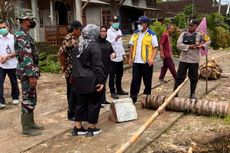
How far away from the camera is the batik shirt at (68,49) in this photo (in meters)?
5.87

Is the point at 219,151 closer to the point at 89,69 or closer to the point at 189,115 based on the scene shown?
the point at 189,115

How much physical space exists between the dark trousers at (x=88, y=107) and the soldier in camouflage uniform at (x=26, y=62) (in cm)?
75

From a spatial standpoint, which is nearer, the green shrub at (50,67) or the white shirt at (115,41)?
the white shirt at (115,41)

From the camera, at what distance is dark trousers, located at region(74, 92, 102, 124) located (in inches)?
213

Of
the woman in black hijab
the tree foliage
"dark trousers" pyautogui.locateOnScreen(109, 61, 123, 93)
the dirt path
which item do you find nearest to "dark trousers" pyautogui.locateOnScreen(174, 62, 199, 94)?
the dirt path

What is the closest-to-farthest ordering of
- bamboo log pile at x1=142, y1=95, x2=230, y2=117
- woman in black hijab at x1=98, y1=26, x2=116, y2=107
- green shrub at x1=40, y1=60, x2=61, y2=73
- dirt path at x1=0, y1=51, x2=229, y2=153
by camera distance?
dirt path at x1=0, y1=51, x2=229, y2=153
bamboo log pile at x1=142, y1=95, x2=230, y2=117
woman in black hijab at x1=98, y1=26, x2=116, y2=107
green shrub at x1=40, y1=60, x2=61, y2=73

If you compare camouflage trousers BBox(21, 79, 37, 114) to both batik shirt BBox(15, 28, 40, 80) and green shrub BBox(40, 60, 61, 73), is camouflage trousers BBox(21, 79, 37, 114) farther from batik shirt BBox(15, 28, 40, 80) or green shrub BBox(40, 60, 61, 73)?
green shrub BBox(40, 60, 61, 73)

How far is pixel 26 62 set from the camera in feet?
17.5

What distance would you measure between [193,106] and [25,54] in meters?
3.21

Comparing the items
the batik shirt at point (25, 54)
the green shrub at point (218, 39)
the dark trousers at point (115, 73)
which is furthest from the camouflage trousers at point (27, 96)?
the green shrub at point (218, 39)

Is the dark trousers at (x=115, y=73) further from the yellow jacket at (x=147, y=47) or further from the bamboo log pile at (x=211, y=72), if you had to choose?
the bamboo log pile at (x=211, y=72)

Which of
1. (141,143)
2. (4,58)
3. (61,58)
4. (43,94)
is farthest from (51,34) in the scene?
(141,143)

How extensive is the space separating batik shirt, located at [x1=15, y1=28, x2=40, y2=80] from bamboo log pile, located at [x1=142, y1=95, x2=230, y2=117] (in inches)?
98.2

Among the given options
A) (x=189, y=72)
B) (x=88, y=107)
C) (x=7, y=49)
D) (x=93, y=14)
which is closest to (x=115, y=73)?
(x=189, y=72)
